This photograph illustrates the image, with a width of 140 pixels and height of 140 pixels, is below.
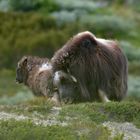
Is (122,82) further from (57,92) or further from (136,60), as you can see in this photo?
(136,60)

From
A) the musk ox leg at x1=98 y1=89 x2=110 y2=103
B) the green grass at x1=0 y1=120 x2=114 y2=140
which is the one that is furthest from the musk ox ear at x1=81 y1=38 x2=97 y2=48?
the green grass at x1=0 y1=120 x2=114 y2=140

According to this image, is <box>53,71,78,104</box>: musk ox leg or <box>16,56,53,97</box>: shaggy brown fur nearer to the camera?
<box>53,71,78,104</box>: musk ox leg

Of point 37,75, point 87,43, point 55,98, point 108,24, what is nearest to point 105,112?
point 87,43

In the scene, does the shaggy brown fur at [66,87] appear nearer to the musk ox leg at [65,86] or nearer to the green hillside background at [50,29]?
the musk ox leg at [65,86]

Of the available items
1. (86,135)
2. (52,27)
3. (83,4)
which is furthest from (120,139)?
(83,4)

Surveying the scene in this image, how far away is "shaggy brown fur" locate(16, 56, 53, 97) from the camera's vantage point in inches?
529

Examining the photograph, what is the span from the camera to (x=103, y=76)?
41.9 feet

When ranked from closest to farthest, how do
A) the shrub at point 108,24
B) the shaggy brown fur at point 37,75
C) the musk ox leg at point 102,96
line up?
the musk ox leg at point 102,96 < the shaggy brown fur at point 37,75 < the shrub at point 108,24

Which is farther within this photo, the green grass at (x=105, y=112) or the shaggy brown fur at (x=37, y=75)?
the shaggy brown fur at (x=37, y=75)

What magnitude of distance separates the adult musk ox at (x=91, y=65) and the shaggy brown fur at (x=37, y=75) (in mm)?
481

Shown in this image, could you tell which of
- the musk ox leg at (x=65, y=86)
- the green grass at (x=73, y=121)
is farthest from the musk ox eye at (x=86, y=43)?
the green grass at (x=73, y=121)

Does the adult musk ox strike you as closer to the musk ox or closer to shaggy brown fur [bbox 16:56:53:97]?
the musk ox

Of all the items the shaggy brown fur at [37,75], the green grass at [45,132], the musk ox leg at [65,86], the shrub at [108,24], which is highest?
the green grass at [45,132]

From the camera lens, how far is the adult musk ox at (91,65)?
12688 millimetres
